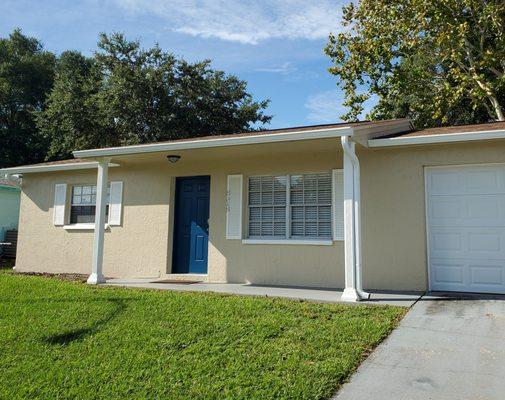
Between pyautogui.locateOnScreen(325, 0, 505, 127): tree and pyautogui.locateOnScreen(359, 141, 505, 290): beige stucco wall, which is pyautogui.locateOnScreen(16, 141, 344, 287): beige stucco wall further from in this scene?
pyautogui.locateOnScreen(325, 0, 505, 127): tree

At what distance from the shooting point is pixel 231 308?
6.53 m

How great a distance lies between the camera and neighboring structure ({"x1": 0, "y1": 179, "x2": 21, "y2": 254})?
17344 millimetres

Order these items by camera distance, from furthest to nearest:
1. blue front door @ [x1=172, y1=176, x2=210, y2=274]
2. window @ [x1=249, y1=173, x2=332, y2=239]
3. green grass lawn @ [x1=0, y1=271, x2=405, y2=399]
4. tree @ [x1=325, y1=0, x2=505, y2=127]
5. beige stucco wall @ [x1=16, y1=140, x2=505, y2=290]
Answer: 1. tree @ [x1=325, y1=0, x2=505, y2=127]
2. blue front door @ [x1=172, y1=176, x2=210, y2=274]
3. window @ [x1=249, y1=173, x2=332, y2=239]
4. beige stucco wall @ [x1=16, y1=140, x2=505, y2=290]
5. green grass lawn @ [x1=0, y1=271, x2=405, y2=399]

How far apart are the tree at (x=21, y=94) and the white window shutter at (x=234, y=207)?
2122cm

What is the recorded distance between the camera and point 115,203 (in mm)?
10906

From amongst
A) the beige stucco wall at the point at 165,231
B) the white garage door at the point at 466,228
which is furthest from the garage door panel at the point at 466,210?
the beige stucco wall at the point at 165,231

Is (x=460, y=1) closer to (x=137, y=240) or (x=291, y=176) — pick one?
(x=291, y=176)

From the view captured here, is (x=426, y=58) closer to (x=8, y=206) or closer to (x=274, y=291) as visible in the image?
(x=274, y=291)

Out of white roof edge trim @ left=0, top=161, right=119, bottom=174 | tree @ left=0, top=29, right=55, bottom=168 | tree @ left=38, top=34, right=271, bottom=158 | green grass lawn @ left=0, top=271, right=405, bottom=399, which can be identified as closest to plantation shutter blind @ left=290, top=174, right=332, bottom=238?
green grass lawn @ left=0, top=271, right=405, bottom=399

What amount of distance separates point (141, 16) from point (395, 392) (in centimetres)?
1007

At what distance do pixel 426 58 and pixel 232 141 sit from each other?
Answer: 12229mm

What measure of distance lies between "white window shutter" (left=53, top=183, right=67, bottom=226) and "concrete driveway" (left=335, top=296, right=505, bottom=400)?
8793 mm

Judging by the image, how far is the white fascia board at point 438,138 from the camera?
24.1 feet

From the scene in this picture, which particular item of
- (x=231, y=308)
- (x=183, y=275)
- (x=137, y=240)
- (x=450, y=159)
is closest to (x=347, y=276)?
(x=231, y=308)
